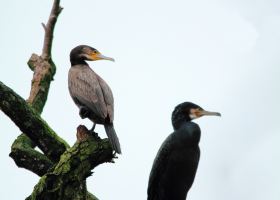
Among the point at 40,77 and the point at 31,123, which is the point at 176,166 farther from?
the point at 40,77

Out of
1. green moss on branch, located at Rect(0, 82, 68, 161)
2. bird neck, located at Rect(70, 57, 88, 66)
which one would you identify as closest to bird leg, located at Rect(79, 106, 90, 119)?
green moss on branch, located at Rect(0, 82, 68, 161)

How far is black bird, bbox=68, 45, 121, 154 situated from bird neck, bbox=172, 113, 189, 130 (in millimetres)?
709

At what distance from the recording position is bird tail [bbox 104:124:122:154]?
618 centimetres

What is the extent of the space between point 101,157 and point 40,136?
32.3 inches

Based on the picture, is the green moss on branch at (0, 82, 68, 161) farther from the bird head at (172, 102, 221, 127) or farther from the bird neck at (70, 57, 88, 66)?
the bird neck at (70, 57, 88, 66)

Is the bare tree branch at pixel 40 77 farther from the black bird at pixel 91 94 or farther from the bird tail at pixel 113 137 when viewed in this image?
the bird tail at pixel 113 137

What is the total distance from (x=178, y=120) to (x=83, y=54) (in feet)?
7.72

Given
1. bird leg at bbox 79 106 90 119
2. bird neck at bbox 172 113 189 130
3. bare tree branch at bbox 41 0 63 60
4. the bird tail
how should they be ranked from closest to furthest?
the bird tail → bird neck at bbox 172 113 189 130 → bird leg at bbox 79 106 90 119 → bare tree branch at bbox 41 0 63 60

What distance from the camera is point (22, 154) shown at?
259 inches

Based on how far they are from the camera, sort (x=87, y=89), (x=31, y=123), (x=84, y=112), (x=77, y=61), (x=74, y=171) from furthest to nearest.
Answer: (x=77, y=61) → (x=87, y=89) → (x=84, y=112) → (x=31, y=123) → (x=74, y=171)

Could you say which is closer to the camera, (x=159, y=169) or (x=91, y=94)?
(x=159, y=169)

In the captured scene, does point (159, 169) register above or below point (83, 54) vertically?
below

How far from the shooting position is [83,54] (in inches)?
348

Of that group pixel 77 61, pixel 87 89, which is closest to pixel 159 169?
pixel 87 89
